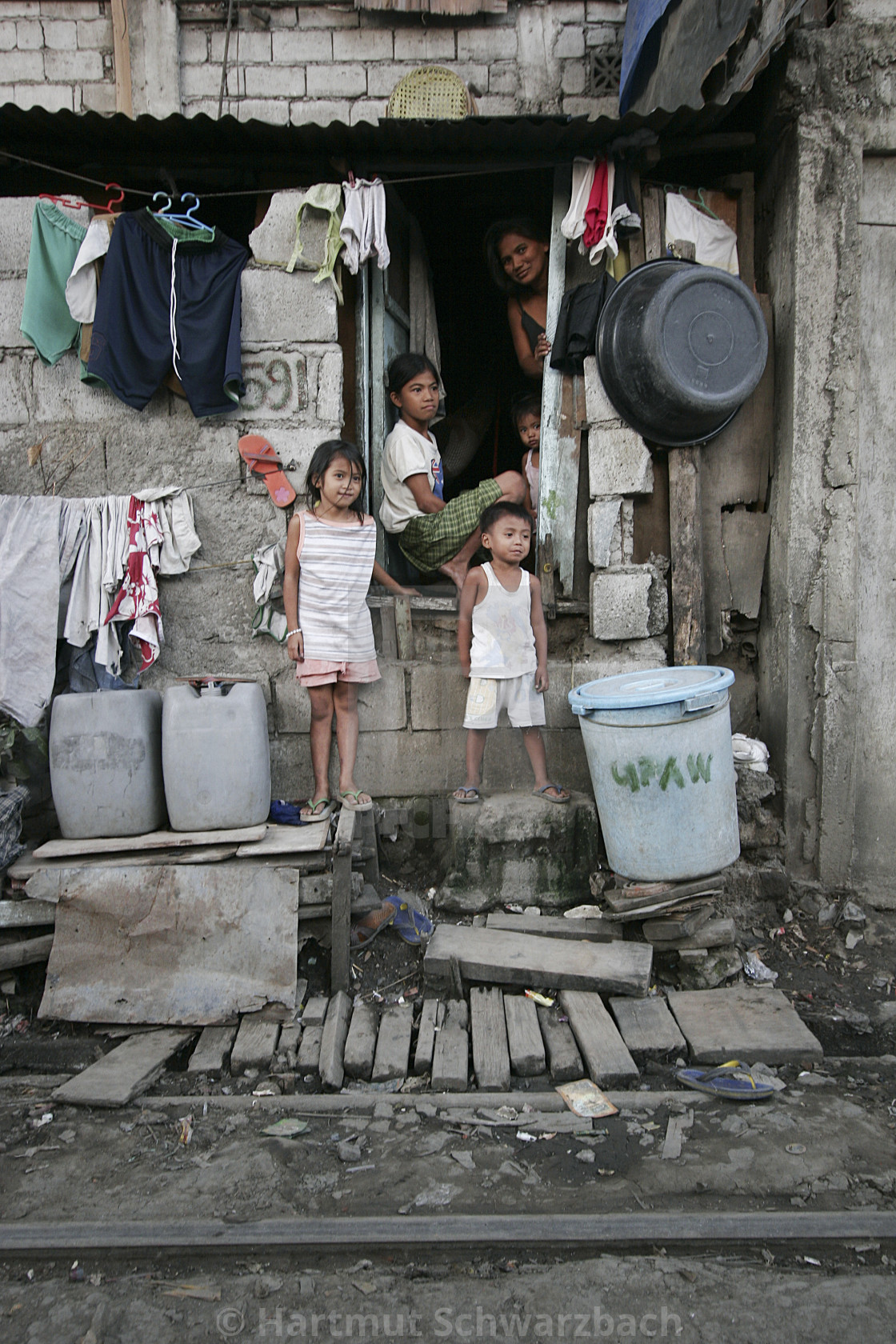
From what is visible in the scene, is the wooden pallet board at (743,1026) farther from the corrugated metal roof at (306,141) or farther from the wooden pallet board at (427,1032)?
the corrugated metal roof at (306,141)

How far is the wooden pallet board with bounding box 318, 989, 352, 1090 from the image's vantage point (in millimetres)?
3189

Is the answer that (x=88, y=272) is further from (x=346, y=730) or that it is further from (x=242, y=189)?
(x=346, y=730)

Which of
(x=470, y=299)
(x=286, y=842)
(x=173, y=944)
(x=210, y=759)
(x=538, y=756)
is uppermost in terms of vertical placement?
(x=470, y=299)

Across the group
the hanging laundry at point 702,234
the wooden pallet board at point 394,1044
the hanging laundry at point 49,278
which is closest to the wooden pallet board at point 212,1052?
the wooden pallet board at point 394,1044

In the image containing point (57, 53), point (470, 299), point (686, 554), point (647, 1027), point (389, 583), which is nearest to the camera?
point (647, 1027)

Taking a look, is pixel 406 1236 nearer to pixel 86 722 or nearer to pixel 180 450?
pixel 86 722

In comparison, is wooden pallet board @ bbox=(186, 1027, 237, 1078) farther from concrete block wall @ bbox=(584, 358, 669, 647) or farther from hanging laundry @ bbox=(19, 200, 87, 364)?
hanging laundry @ bbox=(19, 200, 87, 364)

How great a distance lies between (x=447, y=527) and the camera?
4910 millimetres

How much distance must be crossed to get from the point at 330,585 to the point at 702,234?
272 centimetres

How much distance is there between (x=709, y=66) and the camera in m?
4.18

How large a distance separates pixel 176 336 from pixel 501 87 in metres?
3.19

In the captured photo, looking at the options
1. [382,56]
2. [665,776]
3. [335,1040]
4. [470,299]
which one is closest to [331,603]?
[665,776]

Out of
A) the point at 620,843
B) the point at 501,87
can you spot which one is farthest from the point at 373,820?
the point at 501,87

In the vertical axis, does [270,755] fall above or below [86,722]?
below
